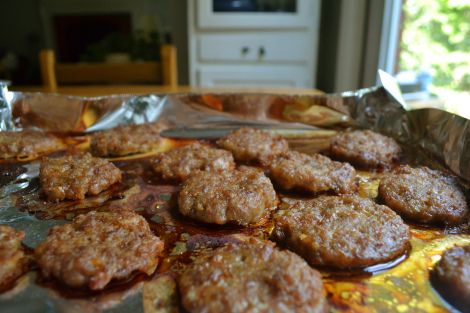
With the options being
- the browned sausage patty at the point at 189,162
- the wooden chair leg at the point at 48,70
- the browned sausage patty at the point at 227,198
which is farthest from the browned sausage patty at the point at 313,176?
the wooden chair leg at the point at 48,70

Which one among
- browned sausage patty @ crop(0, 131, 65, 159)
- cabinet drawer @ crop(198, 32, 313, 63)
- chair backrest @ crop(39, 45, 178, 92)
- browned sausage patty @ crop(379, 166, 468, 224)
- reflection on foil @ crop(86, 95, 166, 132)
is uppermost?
cabinet drawer @ crop(198, 32, 313, 63)

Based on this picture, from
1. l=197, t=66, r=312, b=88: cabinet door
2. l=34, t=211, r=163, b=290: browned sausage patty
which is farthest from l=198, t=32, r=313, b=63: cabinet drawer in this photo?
l=34, t=211, r=163, b=290: browned sausage patty

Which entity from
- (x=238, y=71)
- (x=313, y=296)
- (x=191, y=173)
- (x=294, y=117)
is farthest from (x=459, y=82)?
(x=313, y=296)

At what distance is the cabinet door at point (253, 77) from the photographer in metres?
4.74

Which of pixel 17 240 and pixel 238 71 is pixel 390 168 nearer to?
pixel 17 240

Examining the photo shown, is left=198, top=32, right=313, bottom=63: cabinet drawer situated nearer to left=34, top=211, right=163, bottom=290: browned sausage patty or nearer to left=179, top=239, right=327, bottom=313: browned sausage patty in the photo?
left=34, top=211, right=163, bottom=290: browned sausage patty

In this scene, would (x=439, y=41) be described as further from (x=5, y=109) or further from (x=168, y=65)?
(x=5, y=109)

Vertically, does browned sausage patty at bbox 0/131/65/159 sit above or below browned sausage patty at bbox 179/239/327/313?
above

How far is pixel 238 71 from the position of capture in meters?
4.74

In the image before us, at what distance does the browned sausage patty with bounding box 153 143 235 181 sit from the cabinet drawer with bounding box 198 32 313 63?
289cm

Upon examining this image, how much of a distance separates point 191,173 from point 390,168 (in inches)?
40.2

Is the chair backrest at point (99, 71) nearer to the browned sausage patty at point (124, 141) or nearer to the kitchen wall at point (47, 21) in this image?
the browned sausage patty at point (124, 141)

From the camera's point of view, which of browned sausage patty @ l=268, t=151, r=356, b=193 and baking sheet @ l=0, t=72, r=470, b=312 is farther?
browned sausage patty @ l=268, t=151, r=356, b=193

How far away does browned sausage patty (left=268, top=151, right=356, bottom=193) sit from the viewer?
1695 mm
